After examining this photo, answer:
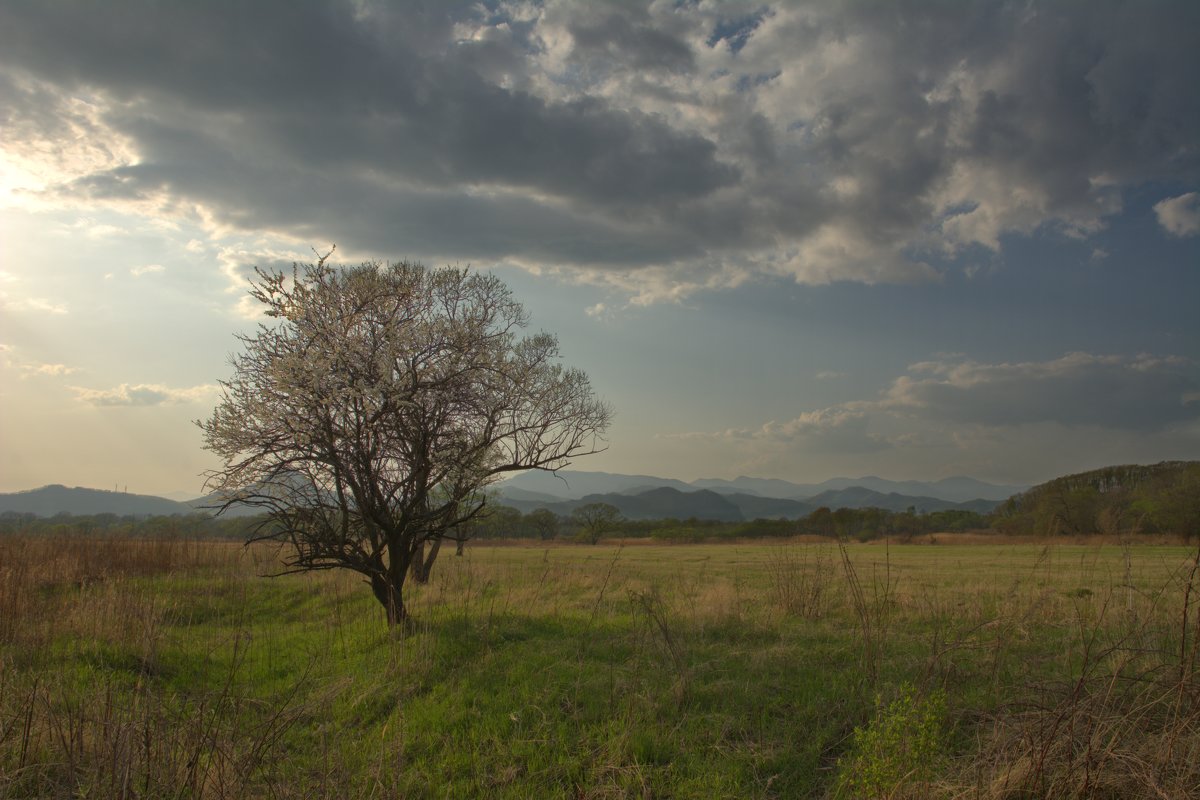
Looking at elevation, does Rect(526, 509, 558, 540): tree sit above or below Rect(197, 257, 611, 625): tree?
below

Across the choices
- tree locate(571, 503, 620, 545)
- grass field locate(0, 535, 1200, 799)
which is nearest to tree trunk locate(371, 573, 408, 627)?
grass field locate(0, 535, 1200, 799)

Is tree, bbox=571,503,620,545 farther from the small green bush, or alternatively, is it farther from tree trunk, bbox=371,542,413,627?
the small green bush

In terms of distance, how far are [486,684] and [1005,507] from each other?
10520 cm

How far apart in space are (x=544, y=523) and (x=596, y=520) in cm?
722

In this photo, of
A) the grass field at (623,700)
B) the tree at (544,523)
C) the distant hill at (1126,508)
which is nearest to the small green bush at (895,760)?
the grass field at (623,700)

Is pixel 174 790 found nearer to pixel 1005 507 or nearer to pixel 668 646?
pixel 668 646

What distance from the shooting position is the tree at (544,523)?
89.1 m

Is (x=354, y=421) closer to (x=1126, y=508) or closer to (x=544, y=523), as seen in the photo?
(x=1126, y=508)

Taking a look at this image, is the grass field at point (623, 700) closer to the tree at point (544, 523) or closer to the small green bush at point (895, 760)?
the small green bush at point (895, 760)

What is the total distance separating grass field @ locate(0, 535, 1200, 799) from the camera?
209 inches

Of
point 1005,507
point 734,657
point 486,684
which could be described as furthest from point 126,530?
point 1005,507

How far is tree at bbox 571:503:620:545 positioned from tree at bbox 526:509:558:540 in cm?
364

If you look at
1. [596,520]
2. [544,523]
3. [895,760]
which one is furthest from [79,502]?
[895,760]

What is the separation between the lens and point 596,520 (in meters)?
89.6
